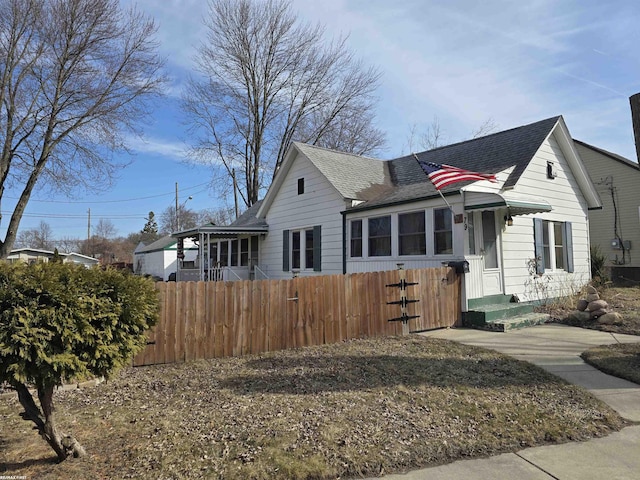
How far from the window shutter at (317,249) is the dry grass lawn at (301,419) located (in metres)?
8.17

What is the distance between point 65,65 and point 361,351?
50.0 feet

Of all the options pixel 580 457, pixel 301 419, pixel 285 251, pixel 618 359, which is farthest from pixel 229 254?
pixel 580 457

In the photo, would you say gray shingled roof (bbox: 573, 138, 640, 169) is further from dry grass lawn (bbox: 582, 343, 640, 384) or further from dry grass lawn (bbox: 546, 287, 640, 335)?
dry grass lawn (bbox: 582, 343, 640, 384)

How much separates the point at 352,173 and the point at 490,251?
18.9ft

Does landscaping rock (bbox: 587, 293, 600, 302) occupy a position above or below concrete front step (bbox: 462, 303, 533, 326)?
above

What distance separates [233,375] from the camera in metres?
5.26

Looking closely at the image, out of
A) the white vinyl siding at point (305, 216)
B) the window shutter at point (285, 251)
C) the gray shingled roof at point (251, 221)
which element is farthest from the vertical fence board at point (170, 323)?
the gray shingled roof at point (251, 221)

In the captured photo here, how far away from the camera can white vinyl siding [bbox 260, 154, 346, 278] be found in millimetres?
13391

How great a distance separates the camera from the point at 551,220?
1221 centimetres

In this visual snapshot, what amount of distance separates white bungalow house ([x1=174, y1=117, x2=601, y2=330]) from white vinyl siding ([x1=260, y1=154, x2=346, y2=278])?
0.13 ft

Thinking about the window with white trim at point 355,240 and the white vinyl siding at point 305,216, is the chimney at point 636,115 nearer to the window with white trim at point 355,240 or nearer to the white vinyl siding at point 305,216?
the window with white trim at point 355,240

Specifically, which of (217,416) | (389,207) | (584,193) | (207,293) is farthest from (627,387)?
(584,193)

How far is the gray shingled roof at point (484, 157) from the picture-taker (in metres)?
11.1

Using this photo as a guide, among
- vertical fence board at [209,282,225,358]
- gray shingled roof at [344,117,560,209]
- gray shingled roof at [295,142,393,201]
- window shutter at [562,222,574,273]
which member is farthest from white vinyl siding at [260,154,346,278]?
vertical fence board at [209,282,225,358]
